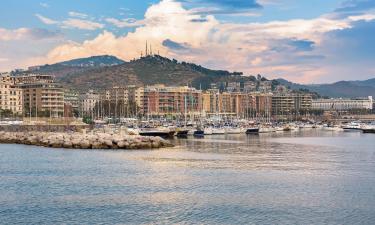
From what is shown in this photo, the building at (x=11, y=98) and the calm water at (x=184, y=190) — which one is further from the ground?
the building at (x=11, y=98)

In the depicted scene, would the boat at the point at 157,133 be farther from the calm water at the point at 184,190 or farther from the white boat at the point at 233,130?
the calm water at the point at 184,190

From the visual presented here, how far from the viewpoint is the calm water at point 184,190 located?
2645cm

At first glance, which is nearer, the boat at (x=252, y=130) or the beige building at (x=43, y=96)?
the boat at (x=252, y=130)

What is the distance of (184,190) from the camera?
109 feet

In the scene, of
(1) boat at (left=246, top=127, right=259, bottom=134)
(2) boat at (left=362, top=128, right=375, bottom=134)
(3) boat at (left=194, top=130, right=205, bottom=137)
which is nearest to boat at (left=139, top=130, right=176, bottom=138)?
(3) boat at (left=194, top=130, right=205, bottom=137)

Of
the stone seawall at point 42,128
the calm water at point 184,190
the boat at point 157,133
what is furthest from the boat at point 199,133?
the calm water at point 184,190

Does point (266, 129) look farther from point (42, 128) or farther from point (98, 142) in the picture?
point (98, 142)

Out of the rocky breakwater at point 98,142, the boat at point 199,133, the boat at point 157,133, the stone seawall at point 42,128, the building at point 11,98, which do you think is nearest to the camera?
the rocky breakwater at point 98,142

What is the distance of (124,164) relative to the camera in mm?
46250

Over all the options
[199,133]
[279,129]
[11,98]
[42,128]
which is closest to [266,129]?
[279,129]

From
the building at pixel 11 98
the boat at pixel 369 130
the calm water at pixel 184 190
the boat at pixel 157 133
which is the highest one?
the building at pixel 11 98

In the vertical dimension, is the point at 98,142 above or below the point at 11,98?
below

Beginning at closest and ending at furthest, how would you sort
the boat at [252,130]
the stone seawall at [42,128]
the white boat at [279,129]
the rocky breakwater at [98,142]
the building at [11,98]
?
1. the rocky breakwater at [98,142]
2. the stone seawall at [42,128]
3. the boat at [252,130]
4. the white boat at [279,129]
5. the building at [11,98]

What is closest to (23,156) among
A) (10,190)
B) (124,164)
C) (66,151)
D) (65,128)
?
(66,151)
